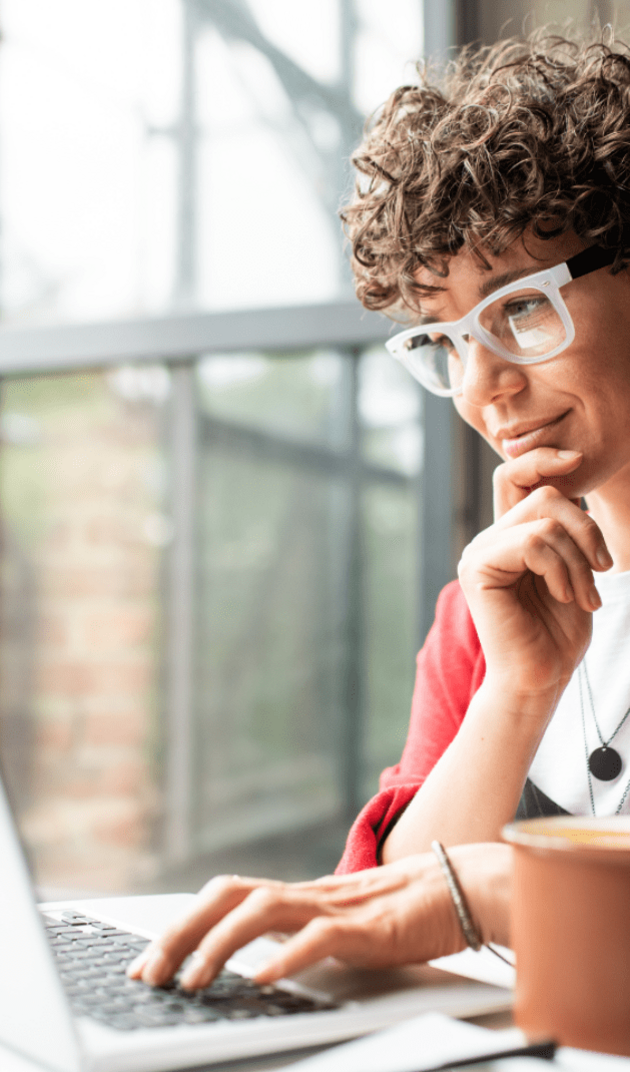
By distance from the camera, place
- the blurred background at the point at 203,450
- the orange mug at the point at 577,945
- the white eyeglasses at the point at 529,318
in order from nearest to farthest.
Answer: the orange mug at the point at 577,945, the white eyeglasses at the point at 529,318, the blurred background at the point at 203,450

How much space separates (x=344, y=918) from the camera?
0.61 metres

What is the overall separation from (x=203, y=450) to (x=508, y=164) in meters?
1.17

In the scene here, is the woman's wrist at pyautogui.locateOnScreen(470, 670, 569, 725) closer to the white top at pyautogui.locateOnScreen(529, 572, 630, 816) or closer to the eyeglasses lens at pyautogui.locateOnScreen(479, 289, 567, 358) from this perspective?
the white top at pyautogui.locateOnScreen(529, 572, 630, 816)

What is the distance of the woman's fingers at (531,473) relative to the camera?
1167 mm

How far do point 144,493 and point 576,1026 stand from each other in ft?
6.23

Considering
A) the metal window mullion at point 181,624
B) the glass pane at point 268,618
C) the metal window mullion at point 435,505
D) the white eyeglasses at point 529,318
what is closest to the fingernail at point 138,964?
the white eyeglasses at point 529,318

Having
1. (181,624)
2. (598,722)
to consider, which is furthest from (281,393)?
(598,722)

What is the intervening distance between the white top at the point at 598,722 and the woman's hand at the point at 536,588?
178 millimetres

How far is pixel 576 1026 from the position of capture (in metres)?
0.45

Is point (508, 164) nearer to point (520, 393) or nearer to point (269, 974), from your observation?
point (520, 393)

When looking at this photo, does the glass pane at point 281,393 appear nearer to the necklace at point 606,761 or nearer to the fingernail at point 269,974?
the necklace at point 606,761

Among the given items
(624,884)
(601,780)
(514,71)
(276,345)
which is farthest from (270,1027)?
(276,345)

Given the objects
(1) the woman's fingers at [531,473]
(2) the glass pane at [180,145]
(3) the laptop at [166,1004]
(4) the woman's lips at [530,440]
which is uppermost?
(2) the glass pane at [180,145]

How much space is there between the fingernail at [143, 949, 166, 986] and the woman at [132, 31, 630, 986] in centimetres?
45
